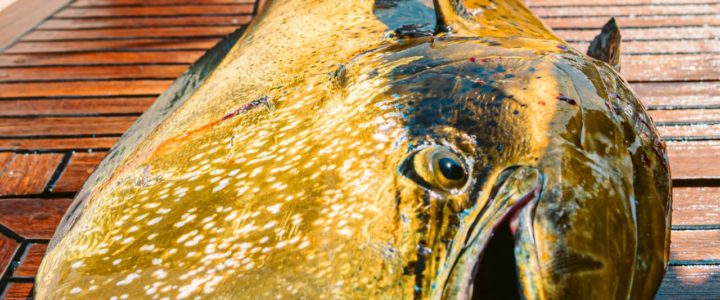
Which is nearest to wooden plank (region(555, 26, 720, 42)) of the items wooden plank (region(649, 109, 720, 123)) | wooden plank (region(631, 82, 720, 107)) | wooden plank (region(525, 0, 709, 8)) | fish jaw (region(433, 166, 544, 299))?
wooden plank (region(525, 0, 709, 8))

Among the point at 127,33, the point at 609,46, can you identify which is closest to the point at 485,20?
the point at 609,46

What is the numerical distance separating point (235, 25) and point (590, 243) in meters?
3.56

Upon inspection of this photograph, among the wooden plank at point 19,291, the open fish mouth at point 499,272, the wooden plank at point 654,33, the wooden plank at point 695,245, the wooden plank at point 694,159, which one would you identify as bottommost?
the wooden plank at point 695,245

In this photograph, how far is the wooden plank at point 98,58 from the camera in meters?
3.77

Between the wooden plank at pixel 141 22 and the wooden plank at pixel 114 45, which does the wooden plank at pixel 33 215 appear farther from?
the wooden plank at pixel 141 22

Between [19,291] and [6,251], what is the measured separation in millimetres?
258

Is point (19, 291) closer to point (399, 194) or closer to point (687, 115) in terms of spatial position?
point (399, 194)

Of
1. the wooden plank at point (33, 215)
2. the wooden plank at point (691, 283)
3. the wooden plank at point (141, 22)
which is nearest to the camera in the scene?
the wooden plank at point (691, 283)

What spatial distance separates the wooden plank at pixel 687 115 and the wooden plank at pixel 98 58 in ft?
8.55

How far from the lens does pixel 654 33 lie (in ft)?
12.0

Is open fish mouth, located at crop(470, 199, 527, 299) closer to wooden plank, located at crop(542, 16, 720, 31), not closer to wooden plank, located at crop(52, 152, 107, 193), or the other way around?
wooden plank, located at crop(52, 152, 107, 193)

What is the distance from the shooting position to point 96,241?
116 centimetres

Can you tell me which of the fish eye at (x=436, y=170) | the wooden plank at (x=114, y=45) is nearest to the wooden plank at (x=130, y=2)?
the wooden plank at (x=114, y=45)

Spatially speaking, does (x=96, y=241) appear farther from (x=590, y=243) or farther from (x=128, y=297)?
(x=590, y=243)
